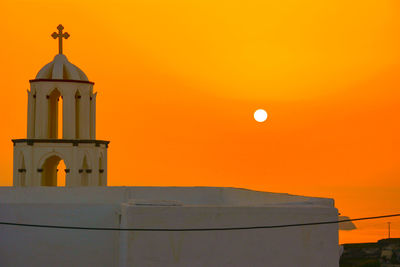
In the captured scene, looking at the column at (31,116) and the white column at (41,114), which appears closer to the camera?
the white column at (41,114)

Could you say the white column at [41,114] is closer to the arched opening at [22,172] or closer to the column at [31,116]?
the column at [31,116]

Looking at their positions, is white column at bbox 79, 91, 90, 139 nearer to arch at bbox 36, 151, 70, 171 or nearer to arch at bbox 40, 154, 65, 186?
arch at bbox 36, 151, 70, 171

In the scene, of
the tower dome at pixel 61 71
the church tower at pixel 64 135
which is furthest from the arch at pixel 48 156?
the tower dome at pixel 61 71

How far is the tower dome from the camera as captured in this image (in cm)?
2745

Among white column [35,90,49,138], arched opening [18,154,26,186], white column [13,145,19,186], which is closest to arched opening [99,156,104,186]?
white column [35,90,49,138]

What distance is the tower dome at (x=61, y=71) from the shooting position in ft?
90.1

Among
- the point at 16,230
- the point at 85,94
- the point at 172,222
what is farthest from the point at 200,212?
the point at 85,94

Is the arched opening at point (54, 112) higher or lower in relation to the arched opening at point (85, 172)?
higher

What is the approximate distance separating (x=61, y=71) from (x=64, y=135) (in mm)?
2200

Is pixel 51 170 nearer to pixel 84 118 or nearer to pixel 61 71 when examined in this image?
pixel 84 118

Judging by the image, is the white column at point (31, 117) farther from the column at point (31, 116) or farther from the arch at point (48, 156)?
the arch at point (48, 156)

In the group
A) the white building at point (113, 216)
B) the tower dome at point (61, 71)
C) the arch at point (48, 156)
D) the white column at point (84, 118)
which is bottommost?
the white building at point (113, 216)

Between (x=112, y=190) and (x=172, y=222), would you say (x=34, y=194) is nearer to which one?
(x=112, y=190)

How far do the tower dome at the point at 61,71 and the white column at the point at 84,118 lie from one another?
692 millimetres
